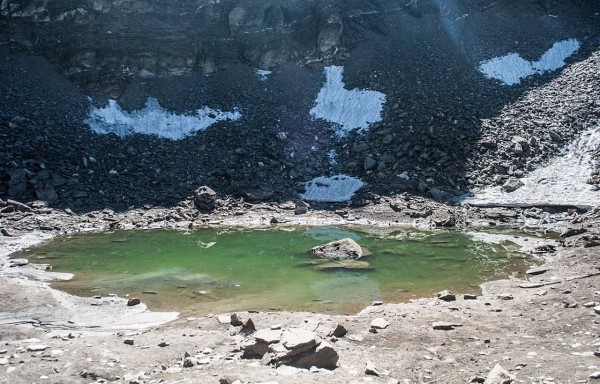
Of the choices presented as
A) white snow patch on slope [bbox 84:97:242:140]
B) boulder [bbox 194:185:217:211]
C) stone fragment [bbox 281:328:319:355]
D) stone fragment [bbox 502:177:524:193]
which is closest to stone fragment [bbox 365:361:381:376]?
stone fragment [bbox 281:328:319:355]

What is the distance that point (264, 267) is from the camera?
17547mm

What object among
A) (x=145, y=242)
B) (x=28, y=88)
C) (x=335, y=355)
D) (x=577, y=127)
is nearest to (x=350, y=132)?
(x=577, y=127)

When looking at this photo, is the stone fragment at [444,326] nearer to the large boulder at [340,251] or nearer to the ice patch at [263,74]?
the large boulder at [340,251]

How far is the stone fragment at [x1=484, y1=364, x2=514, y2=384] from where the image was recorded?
696 cm

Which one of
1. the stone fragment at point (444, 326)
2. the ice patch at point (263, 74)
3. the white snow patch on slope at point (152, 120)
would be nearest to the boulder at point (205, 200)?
the white snow patch on slope at point (152, 120)

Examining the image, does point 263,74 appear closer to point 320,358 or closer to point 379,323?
point 379,323

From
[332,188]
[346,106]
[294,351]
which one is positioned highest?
[346,106]

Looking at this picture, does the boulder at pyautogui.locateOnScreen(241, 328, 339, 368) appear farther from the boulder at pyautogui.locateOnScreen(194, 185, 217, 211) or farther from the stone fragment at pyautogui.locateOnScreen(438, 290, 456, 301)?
the boulder at pyautogui.locateOnScreen(194, 185, 217, 211)

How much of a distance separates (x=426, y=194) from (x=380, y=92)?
12684mm

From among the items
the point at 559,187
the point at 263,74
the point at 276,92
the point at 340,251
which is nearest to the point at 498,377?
the point at 340,251

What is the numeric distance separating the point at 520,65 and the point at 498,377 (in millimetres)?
39947

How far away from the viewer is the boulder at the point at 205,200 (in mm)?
27781

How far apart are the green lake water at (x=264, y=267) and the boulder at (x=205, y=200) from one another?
3.83 metres

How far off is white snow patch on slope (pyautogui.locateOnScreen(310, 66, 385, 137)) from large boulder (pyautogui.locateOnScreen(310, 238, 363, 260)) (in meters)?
17.2
